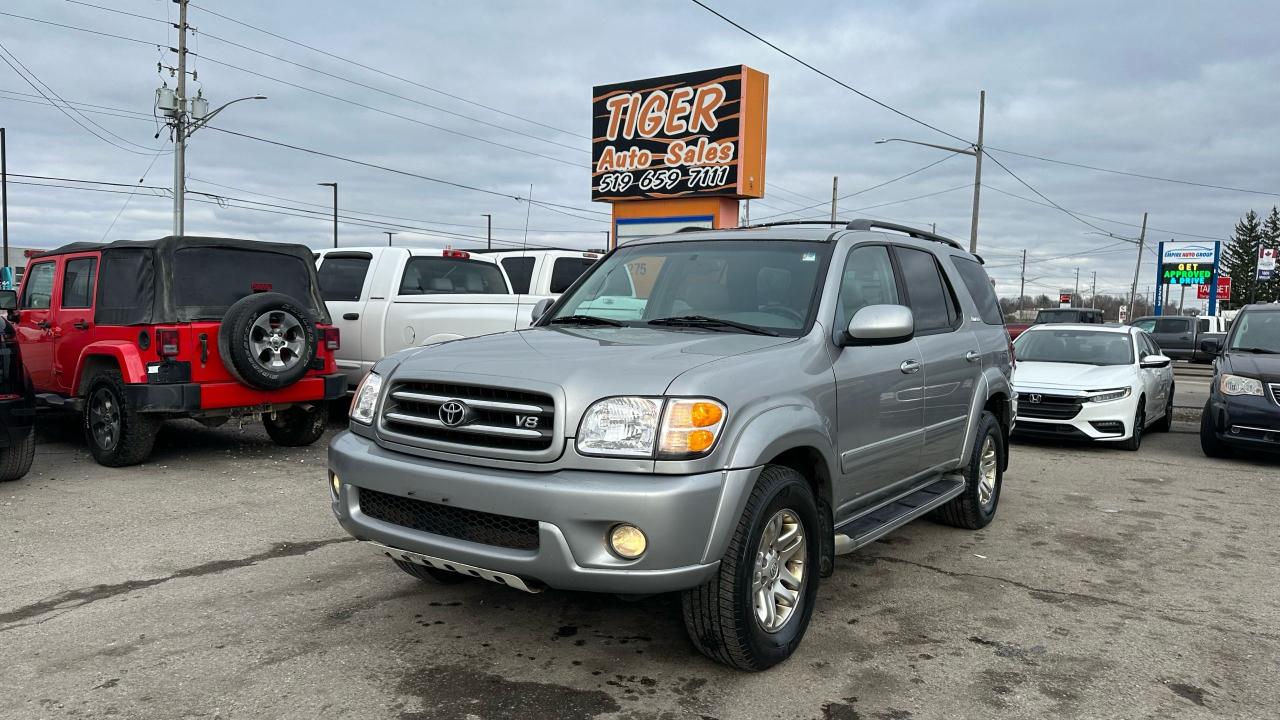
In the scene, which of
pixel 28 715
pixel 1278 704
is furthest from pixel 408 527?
pixel 1278 704

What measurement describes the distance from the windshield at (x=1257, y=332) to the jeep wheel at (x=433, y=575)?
355 inches

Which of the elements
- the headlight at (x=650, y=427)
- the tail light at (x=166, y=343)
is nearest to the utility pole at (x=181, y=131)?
the tail light at (x=166, y=343)

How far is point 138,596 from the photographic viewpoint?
4.59 metres

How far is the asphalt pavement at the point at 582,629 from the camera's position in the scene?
343cm

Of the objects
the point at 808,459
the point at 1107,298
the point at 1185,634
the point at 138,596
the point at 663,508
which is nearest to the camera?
the point at 663,508

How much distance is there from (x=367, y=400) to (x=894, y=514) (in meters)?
2.61

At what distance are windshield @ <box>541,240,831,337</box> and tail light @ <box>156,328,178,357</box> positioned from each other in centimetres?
398

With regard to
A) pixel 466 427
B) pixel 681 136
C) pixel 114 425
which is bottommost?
pixel 114 425

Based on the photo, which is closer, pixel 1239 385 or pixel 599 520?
pixel 599 520

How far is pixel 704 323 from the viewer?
4.34 meters

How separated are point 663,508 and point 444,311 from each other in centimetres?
683

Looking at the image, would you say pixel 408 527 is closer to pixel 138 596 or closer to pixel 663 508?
pixel 663 508

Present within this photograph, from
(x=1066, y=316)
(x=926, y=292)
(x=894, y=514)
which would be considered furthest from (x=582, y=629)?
(x=1066, y=316)

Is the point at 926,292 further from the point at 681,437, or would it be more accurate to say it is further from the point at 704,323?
the point at 681,437
